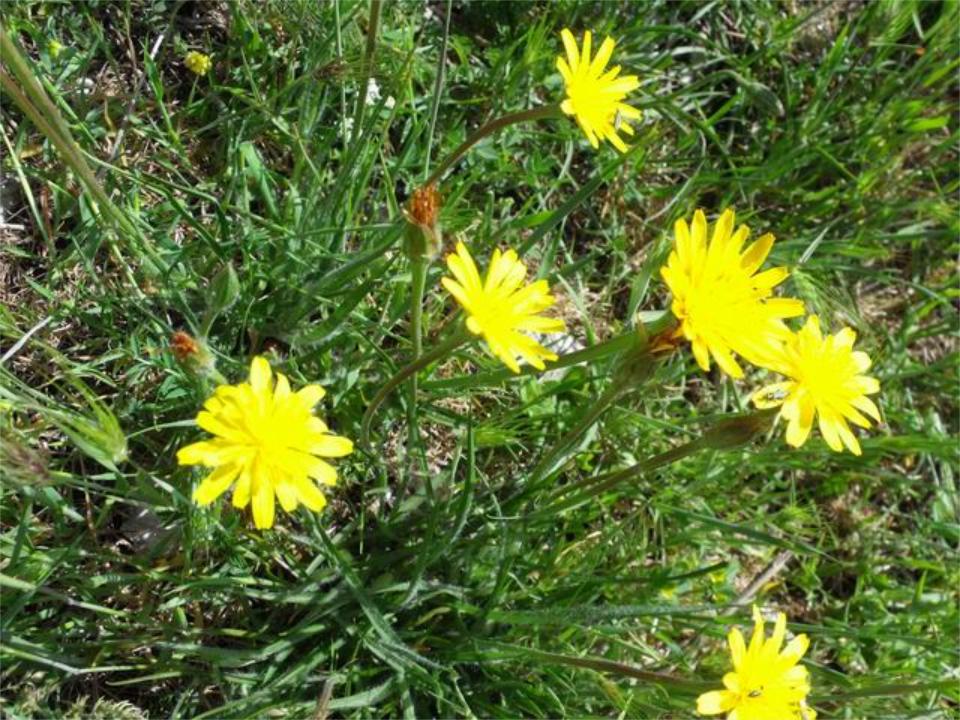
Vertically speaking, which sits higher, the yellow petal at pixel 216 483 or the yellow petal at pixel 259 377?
the yellow petal at pixel 259 377

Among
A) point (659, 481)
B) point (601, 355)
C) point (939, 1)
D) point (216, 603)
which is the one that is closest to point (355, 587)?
point (216, 603)

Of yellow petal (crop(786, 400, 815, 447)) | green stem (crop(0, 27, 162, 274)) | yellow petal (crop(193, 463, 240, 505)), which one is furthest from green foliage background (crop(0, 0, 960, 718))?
yellow petal (crop(786, 400, 815, 447))

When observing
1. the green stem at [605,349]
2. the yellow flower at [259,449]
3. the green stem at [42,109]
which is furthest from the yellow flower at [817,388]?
the green stem at [42,109]

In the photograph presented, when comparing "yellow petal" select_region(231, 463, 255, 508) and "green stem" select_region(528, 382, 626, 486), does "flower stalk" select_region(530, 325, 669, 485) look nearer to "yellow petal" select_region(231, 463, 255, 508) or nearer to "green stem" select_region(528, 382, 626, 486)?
"green stem" select_region(528, 382, 626, 486)

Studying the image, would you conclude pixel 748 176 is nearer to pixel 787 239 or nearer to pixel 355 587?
pixel 787 239

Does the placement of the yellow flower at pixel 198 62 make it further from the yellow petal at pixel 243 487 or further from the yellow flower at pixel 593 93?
the yellow petal at pixel 243 487
